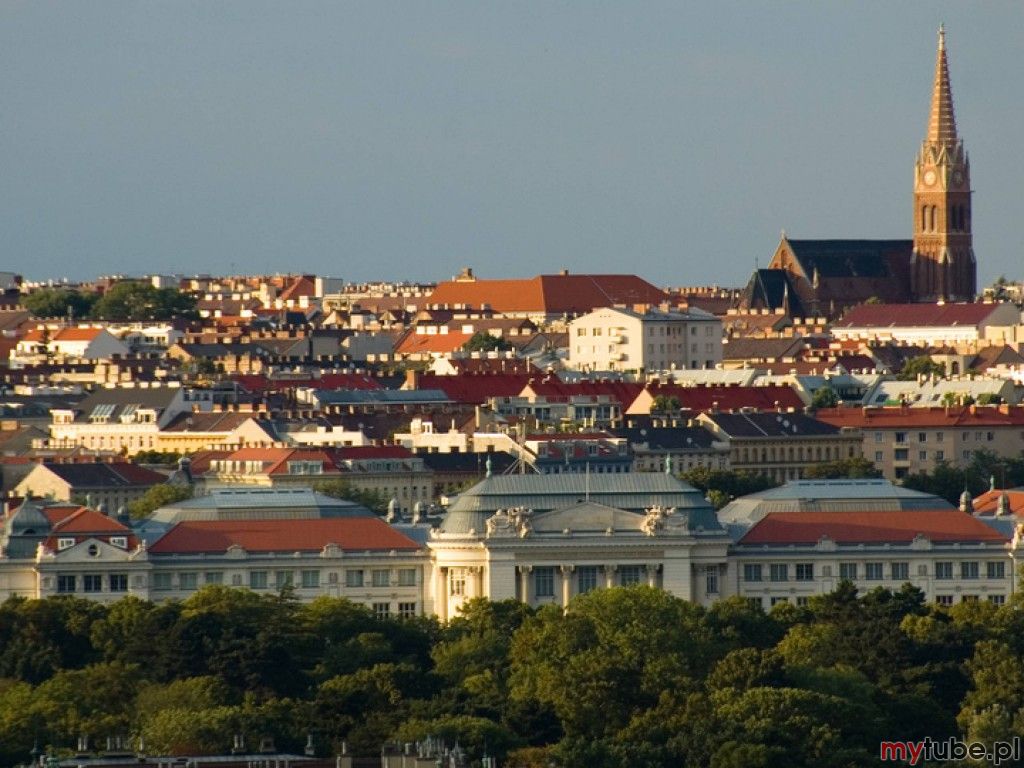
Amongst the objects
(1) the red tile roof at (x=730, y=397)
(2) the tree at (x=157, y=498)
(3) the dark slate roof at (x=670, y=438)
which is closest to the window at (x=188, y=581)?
(2) the tree at (x=157, y=498)

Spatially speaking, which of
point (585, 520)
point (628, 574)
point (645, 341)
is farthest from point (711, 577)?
point (645, 341)

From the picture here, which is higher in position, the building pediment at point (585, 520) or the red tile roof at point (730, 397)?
the red tile roof at point (730, 397)

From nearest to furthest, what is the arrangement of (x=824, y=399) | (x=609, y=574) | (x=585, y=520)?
(x=609, y=574) < (x=585, y=520) < (x=824, y=399)

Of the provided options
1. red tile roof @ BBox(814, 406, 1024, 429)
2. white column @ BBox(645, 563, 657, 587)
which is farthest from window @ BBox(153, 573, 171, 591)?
red tile roof @ BBox(814, 406, 1024, 429)

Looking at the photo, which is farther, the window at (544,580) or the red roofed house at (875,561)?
the red roofed house at (875,561)

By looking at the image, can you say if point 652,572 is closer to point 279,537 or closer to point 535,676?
point 279,537

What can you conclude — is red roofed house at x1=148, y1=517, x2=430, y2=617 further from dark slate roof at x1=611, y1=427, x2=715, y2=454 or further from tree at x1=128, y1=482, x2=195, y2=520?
dark slate roof at x1=611, y1=427, x2=715, y2=454

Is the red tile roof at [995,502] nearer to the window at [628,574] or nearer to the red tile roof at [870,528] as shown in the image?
the red tile roof at [870,528]

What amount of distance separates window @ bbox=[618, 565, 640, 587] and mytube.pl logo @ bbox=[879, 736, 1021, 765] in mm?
22983

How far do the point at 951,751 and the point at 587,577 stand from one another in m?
24.5

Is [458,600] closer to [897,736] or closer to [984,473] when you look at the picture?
[897,736]

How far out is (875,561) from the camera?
3935 inches

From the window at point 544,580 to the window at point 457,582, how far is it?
1.38 metres

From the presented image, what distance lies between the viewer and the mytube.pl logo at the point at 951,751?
73650 millimetres
